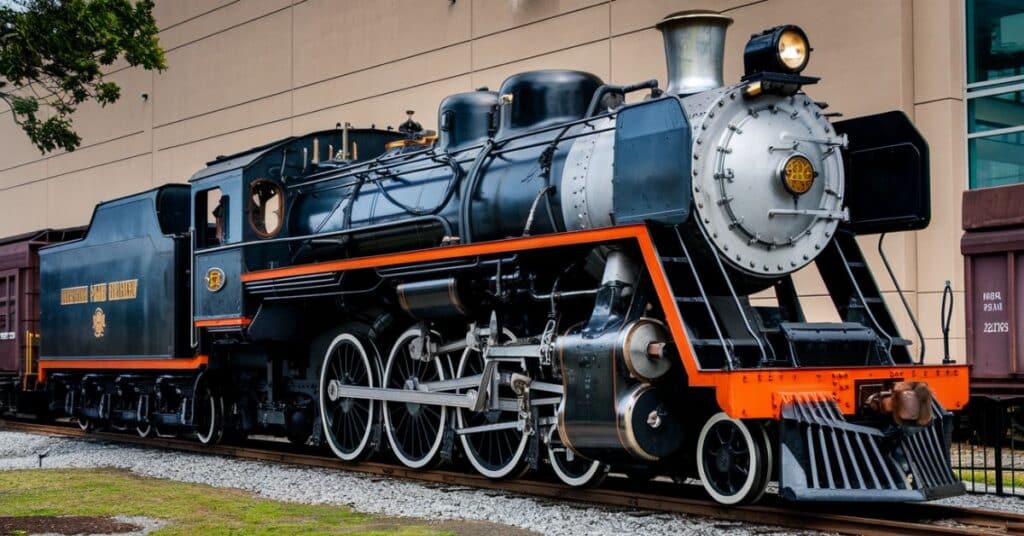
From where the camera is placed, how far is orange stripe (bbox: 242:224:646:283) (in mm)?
8312

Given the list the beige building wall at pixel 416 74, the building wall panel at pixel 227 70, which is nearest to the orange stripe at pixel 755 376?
the beige building wall at pixel 416 74

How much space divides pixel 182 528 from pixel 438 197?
4092 millimetres

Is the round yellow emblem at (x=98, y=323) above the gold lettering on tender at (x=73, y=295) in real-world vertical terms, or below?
below

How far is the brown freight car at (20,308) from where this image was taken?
61.8ft

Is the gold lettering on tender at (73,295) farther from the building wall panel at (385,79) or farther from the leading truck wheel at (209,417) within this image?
the building wall panel at (385,79)

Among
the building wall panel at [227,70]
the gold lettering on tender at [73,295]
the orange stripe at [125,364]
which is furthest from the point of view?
the building wall panel at [227,70]

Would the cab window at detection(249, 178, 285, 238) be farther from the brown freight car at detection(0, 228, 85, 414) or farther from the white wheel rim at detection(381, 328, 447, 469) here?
the brown freight car at detection(0, 228, 85, 414)

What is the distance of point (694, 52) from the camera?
8859mm

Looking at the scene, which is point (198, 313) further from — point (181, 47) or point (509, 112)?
point (181, 47)

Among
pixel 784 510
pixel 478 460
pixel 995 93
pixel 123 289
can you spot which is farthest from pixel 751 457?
pixel 123 289

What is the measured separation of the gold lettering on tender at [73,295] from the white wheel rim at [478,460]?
7525 millimetres

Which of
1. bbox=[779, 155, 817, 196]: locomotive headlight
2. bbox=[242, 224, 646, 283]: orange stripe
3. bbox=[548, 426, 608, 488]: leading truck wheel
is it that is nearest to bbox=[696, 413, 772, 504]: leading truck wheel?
bbox=[548, 426, 608, 488]: leading truck wheel

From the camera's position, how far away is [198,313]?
1313cm

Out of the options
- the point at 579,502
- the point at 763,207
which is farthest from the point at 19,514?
the point at 763,207
